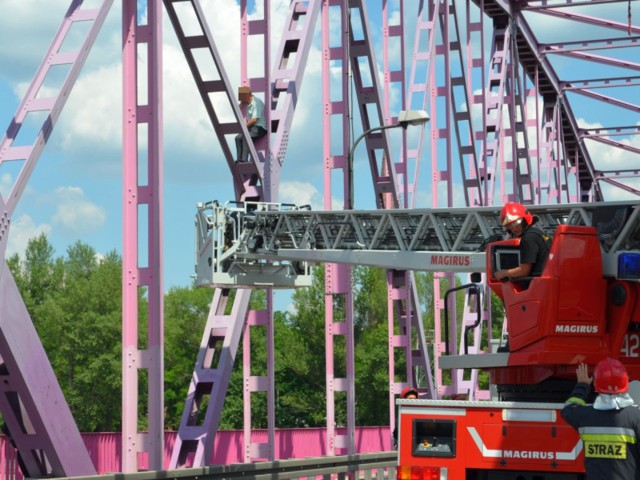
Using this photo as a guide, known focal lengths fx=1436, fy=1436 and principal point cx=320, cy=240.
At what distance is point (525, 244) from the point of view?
1308cm

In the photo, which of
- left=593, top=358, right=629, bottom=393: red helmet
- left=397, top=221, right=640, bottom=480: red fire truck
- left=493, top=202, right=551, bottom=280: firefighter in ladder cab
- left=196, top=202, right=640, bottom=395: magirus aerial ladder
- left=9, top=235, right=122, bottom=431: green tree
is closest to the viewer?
left=593, top=358, right=629, bottom=393: red helmet

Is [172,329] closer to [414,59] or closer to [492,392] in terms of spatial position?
[414,59]

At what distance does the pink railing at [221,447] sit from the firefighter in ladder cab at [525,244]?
7.35 metres

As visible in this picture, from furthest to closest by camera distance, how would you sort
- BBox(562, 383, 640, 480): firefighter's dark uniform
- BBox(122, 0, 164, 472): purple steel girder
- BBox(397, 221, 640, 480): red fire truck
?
BBox(122, 0, 164, 472): purple steel girder → BBox(397, 221, 640, 480): red fire truck → BBox(562, 383, 640, 480): firefighter's dark uniform

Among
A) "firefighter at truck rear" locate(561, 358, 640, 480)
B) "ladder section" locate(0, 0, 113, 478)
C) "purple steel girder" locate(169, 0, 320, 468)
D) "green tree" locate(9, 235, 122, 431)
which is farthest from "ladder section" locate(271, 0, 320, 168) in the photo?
"green tree" locate(9, 235, 122, 431)

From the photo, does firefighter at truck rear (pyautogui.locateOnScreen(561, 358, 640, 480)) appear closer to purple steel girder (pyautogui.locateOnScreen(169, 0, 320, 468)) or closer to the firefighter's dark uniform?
the firefighter's dark uniform

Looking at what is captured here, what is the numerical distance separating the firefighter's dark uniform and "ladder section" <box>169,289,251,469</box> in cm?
986

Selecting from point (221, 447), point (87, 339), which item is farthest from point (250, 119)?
point (87, 339)

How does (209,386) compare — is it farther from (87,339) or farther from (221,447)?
(87,339)

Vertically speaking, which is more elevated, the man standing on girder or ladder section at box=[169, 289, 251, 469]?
the man standing on girder

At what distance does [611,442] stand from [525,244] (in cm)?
302

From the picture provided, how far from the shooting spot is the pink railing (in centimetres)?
1834

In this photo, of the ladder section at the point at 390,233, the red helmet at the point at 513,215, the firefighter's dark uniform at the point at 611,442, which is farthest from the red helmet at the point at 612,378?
the ladder section at the point at 390,233

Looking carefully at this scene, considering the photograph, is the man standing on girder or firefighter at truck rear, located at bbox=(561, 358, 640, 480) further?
the man standing on girder
